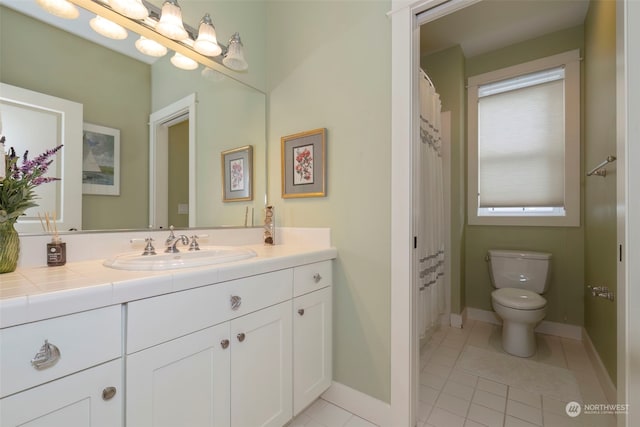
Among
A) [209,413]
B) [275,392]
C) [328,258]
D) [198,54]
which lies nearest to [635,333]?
[328,258]

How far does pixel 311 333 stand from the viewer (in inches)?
54.4

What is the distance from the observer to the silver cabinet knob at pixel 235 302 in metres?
1.00

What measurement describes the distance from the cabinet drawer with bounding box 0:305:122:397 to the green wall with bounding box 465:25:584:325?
2.94m

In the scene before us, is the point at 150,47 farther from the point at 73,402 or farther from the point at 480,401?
the point at 480,401

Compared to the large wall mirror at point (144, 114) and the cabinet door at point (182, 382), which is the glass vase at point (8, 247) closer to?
the large wall mirror at point (144, 114)

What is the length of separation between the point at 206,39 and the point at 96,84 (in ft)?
1.89

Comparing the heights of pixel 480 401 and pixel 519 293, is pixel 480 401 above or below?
below

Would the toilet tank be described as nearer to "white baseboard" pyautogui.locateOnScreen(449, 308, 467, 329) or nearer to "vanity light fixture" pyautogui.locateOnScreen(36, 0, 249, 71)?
"white baseboard" pyautogui.locateOnScreen(449, 308, 467, 329)

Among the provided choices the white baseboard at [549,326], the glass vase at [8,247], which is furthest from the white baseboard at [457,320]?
the glass vase at [8,247]

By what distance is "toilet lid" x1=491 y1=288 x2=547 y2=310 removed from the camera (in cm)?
201

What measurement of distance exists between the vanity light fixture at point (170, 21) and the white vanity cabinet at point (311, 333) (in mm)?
1271

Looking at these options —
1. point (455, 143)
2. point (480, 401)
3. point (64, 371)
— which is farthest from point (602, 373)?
point (64, 371)

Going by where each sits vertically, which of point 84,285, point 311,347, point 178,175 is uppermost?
point 178,175

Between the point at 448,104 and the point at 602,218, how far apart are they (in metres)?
1.54
